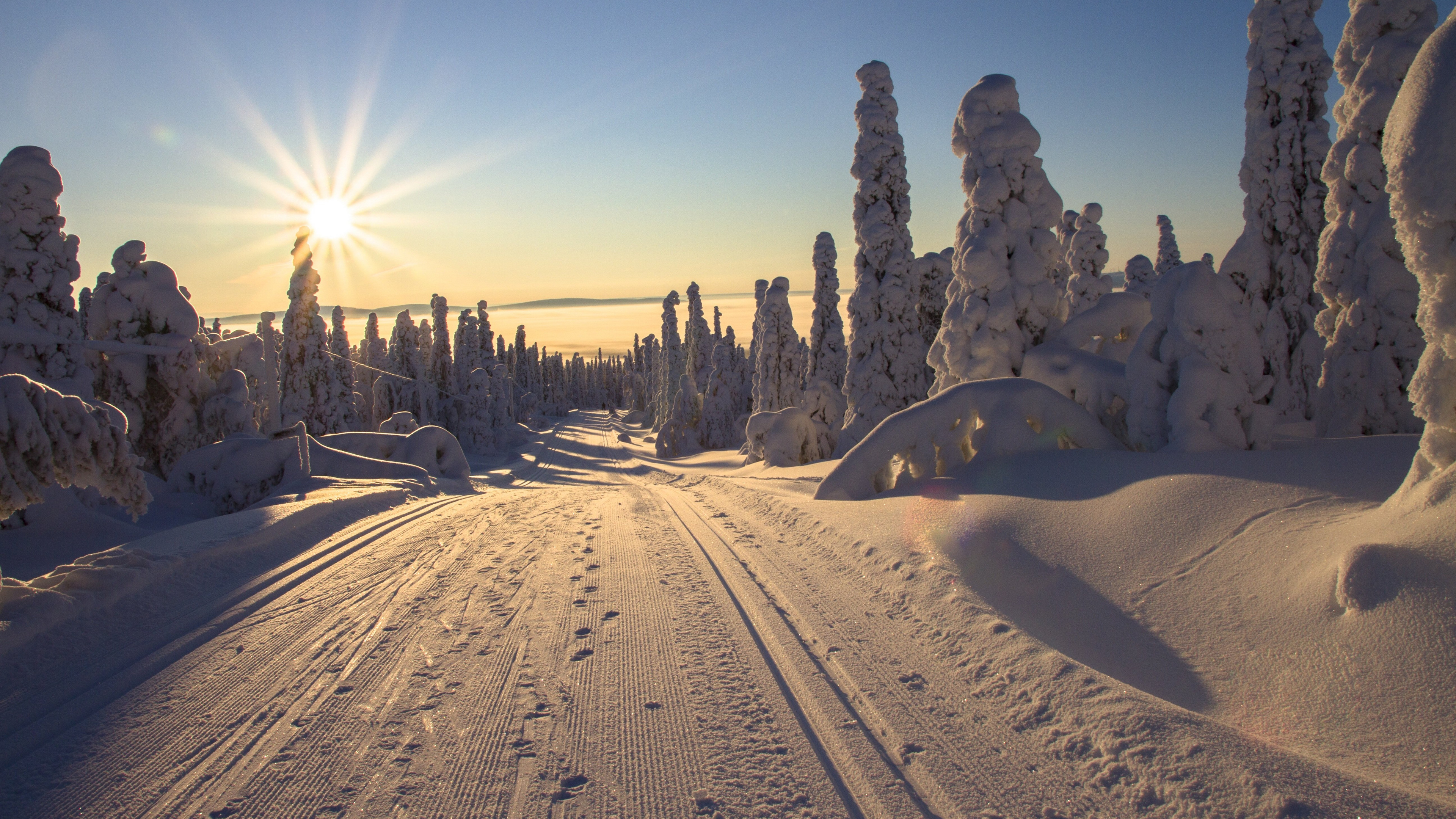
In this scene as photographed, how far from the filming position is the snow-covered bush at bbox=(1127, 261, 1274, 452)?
796 cm

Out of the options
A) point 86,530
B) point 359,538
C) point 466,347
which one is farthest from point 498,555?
point 466,347

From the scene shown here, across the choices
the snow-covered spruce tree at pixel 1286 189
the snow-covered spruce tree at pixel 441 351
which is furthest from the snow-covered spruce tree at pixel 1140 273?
the snow-covered spruce tree at pixel 441 351

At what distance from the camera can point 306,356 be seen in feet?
103

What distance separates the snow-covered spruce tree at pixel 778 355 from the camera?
115 ft

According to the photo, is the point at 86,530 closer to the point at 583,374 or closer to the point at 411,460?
the point at 411,460

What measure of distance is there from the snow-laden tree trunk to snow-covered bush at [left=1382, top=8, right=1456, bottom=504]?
36.5 m

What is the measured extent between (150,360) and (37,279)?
3.73 m

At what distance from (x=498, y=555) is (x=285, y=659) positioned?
306 cm

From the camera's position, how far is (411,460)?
2194 centimetres

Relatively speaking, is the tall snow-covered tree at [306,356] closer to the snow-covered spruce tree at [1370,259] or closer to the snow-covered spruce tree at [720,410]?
the snow-covered spruce tree at [720,410]

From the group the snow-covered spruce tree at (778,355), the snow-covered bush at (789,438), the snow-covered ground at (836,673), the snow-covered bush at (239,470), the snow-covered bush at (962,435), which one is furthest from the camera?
the snow-covered spruce tree at (778,355)

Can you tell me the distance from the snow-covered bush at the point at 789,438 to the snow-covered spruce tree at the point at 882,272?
73.8 inches

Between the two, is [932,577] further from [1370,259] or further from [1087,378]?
[1370,259]

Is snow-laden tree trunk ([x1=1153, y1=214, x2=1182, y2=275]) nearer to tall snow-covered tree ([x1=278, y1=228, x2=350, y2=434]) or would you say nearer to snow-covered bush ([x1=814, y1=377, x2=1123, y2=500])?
snow-covered bush ([x1=814, y1=377, x2=1123, y2=500])
